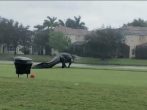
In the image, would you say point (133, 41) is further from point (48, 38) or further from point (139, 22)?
point (139, 22)

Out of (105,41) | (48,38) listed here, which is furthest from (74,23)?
(105,41)

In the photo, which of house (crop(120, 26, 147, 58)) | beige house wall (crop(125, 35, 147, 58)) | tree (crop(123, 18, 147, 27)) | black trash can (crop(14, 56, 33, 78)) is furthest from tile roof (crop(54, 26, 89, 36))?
black trash can (crop(14, 56, 33, 78))

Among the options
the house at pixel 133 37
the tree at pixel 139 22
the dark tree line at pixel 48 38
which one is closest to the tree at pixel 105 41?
the dark tree line at pixel 48 38

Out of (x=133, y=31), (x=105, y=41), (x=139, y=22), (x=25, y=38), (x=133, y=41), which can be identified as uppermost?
(x=139, y=22)

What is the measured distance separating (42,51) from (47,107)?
6751cm

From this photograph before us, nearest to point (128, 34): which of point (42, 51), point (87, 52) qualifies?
point (87, 52)

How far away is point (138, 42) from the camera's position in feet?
228

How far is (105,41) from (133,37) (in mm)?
15875

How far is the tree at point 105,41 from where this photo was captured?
54.9m

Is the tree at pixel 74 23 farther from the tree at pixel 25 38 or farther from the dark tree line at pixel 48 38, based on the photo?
the tree at pixel 25 38

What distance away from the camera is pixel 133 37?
6844 centimetres

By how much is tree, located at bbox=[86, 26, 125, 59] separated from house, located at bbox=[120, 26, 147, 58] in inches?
389

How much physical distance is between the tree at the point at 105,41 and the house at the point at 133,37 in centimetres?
989

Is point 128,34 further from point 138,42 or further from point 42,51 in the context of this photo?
point 42,51
